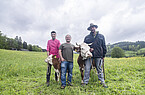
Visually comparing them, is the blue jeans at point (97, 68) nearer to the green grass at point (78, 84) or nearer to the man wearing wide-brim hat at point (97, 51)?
the man wearing wide-brim hat at point (97, 51)

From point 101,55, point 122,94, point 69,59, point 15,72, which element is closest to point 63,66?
point 69,59

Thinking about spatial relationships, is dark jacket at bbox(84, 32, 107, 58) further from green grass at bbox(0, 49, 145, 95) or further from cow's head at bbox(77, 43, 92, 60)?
green grass at bbox(0, 49, 145, 95)

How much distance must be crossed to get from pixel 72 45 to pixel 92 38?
1212 mm

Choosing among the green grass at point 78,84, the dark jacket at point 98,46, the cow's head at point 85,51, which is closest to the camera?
the green grass at point 78,84

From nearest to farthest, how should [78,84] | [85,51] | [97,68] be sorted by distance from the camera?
[85,51] → [97,68] → [78,84]

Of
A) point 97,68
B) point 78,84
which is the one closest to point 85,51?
point 97,68

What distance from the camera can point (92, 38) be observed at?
5.38 m

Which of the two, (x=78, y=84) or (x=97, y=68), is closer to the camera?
(x=97, y=68)

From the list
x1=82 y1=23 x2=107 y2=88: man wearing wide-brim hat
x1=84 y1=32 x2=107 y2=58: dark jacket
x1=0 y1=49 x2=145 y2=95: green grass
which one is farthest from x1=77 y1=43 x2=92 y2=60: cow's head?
x1=0 y1=49 x2=145 y2=95: green grass

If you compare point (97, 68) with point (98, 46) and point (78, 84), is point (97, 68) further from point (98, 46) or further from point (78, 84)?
point (78, 84)

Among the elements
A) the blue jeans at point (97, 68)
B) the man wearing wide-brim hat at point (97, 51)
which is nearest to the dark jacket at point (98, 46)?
the man wearing wide-brim hat at point (97, 51)

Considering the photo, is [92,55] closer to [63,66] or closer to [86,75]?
[86,75]

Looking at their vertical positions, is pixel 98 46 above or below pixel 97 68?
above

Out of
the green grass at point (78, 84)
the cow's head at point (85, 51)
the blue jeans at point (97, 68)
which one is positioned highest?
the cow's head at point (85, 51)
